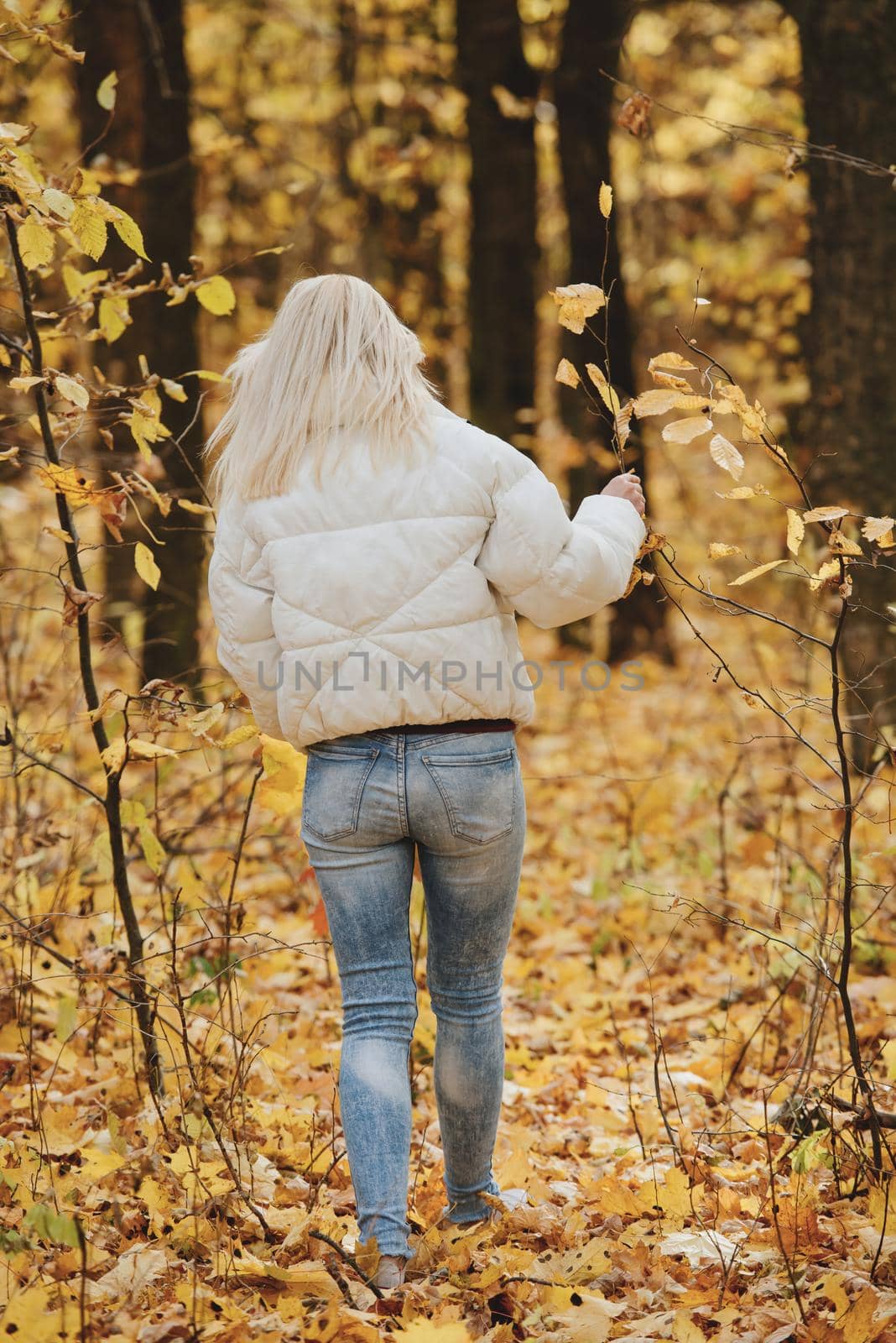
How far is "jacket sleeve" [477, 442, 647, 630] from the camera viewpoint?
2.43 meters

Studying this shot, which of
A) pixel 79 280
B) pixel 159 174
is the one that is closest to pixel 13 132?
pixel 79 280

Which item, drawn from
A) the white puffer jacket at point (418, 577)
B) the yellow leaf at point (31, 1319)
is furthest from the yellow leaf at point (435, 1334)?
the white puffer jacket at point (418, 577)

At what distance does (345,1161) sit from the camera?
3268 millimetres

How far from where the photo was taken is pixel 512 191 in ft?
31.6

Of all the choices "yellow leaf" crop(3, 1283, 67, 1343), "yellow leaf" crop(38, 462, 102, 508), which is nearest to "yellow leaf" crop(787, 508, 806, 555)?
"yellow leaf" crop(38, 462, 102, 508)

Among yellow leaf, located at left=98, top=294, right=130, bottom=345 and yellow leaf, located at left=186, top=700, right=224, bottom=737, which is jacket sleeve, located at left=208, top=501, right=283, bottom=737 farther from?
yellow leaf, located at left=98, top=294, right=130, bottom=345

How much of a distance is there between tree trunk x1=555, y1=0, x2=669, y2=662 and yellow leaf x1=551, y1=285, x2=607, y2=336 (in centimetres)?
595

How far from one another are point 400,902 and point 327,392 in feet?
3.38

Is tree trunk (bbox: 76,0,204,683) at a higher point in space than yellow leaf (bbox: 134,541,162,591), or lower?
higher

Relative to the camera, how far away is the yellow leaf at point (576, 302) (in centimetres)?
267

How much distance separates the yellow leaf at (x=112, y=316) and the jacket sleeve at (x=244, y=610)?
879mm

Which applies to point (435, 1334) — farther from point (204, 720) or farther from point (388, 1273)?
point (204, 720)

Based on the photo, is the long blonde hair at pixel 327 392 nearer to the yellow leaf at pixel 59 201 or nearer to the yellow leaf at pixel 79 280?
the yellow leaf at pixel 59 201

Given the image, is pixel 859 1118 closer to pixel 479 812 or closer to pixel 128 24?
pixel 479 812
